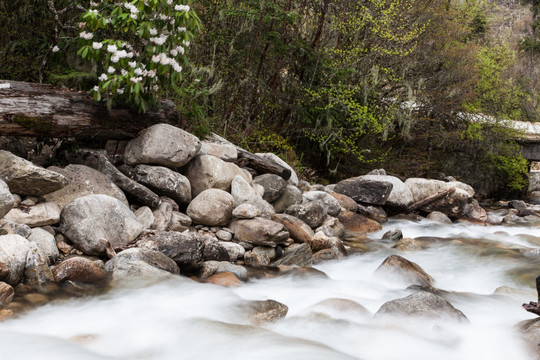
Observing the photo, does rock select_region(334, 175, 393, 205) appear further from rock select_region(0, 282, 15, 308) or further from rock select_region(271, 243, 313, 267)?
rock select_region(0, 282, 15, 308)

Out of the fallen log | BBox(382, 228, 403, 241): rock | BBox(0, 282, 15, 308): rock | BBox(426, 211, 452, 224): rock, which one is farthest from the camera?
the fallen log

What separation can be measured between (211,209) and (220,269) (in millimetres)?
1327

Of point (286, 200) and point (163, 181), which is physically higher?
point (163, 181)

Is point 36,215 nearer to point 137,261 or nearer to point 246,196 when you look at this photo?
point 137,261

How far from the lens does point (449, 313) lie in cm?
431

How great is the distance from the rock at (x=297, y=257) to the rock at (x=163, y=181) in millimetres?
1710

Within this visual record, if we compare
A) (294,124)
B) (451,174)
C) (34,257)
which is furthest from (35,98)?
(451,174)

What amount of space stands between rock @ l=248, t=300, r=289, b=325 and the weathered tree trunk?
3.54 metres

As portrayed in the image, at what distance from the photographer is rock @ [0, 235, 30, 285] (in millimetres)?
4234

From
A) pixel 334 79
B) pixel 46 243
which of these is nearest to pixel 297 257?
pixel 46 243

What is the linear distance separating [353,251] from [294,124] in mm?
5846

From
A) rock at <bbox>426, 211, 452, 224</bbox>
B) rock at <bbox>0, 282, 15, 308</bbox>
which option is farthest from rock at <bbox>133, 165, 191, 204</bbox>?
rock at <bbox>426, 211, 452, 224</bbox>

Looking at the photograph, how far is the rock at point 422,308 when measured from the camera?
4.25 m

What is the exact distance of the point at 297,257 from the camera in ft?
20.3
